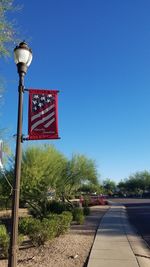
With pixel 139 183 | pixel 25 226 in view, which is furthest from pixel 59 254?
pixel 139 183

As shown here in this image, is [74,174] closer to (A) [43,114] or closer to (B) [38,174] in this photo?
(B) [38,174]

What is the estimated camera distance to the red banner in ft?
27.3

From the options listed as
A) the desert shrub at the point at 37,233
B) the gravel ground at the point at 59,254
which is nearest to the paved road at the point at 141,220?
the gravel ground at the point at 59,254

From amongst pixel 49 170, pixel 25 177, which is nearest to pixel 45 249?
pixel 25 177

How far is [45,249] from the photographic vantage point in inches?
527

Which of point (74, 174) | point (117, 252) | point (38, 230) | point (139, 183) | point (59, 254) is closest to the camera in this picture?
point (59, 254)

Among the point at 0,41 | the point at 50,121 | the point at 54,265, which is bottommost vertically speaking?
the point at 54,265

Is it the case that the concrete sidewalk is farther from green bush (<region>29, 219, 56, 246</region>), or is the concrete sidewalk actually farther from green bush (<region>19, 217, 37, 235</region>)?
green bush (<region>19, 217, 37, 235</region>)

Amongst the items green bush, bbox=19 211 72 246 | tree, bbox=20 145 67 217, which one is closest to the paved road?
green bush, bbox=19 211 72 246

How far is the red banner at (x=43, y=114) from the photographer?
8.31m

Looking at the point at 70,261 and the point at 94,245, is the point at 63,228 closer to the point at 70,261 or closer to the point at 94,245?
the point at 94,245

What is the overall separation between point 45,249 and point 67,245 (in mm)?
1261

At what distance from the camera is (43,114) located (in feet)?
27.7

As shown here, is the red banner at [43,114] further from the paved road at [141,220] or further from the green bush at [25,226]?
the paved road at [141,220]
